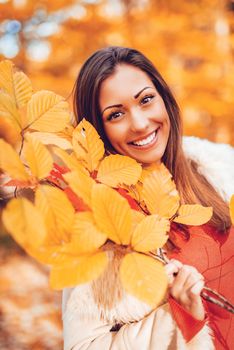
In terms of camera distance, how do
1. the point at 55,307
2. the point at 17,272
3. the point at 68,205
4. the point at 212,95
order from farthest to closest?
the point at 17,272
the point at 212,95
the point at 55,307
the point at 68,205

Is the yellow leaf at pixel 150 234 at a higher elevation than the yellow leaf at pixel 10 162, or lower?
lower

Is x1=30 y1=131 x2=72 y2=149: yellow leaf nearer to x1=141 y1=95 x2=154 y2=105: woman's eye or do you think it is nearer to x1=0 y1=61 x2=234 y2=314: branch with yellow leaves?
x1=0 y1=61 x2=234 y2=314: branch with yellow leaves

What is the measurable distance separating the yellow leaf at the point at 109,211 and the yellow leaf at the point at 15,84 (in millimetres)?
135

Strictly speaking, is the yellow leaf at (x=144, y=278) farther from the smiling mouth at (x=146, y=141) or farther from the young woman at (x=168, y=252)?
the smiling mouth at (x=146, y=141)

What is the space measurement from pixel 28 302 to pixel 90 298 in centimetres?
317

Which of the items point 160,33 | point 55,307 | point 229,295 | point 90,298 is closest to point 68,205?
point 90,298

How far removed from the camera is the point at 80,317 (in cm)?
83

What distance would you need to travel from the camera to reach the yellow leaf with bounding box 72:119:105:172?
516 millimetres

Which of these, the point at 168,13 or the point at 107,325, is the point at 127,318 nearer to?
the point at 107,325

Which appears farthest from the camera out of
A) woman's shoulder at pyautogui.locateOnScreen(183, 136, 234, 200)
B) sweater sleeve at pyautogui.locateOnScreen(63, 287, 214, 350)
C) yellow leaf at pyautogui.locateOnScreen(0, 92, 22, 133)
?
woman's shoulder at pyautogui.locateOnScreen(183, 136, 234, 200)

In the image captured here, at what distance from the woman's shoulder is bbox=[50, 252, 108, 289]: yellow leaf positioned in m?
0.87

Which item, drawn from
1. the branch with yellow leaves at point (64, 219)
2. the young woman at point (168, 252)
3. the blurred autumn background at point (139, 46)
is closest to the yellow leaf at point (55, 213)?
the branch with yellow leaves at point (64, 219)

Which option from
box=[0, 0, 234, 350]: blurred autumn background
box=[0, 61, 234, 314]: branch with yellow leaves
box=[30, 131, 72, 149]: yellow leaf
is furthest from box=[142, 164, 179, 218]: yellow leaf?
box=[0, 0, 234, 350]: blurred autumn background

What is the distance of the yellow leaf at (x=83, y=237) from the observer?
1.21ft
